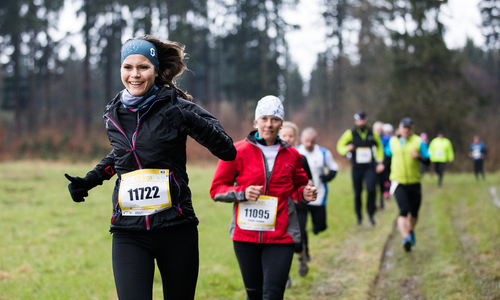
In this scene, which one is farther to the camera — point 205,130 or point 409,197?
point 409,197

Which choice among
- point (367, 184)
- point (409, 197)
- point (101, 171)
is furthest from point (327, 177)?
point (101, 171)

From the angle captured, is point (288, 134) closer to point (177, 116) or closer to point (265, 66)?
point (177, 116)

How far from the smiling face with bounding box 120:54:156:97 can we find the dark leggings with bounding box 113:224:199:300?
787 millimetres

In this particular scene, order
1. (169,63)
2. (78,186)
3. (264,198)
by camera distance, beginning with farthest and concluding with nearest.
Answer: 1. (264,198)
2. (169,63)
3. (78,186)

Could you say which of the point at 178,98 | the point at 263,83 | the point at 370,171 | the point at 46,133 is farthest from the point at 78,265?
the point at 263,83

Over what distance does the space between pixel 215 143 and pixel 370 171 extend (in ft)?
Result: 27.4

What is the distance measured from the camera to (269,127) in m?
4.14

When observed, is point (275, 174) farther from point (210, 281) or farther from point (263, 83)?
point (263, 83)

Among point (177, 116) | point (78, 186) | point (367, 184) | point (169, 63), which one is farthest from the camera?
point (367, 184)

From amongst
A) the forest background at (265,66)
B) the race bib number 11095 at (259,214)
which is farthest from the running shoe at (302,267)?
the forest background at (265,66)

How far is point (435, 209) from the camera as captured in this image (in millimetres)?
13406

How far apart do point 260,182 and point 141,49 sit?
1.55 metres

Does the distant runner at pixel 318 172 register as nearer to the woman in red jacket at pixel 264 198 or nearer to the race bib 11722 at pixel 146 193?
the woman in red jacket at pixel 264 198

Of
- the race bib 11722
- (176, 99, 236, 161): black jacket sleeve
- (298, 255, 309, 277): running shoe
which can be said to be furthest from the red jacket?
(298, 255, 309, 277): running shoe
